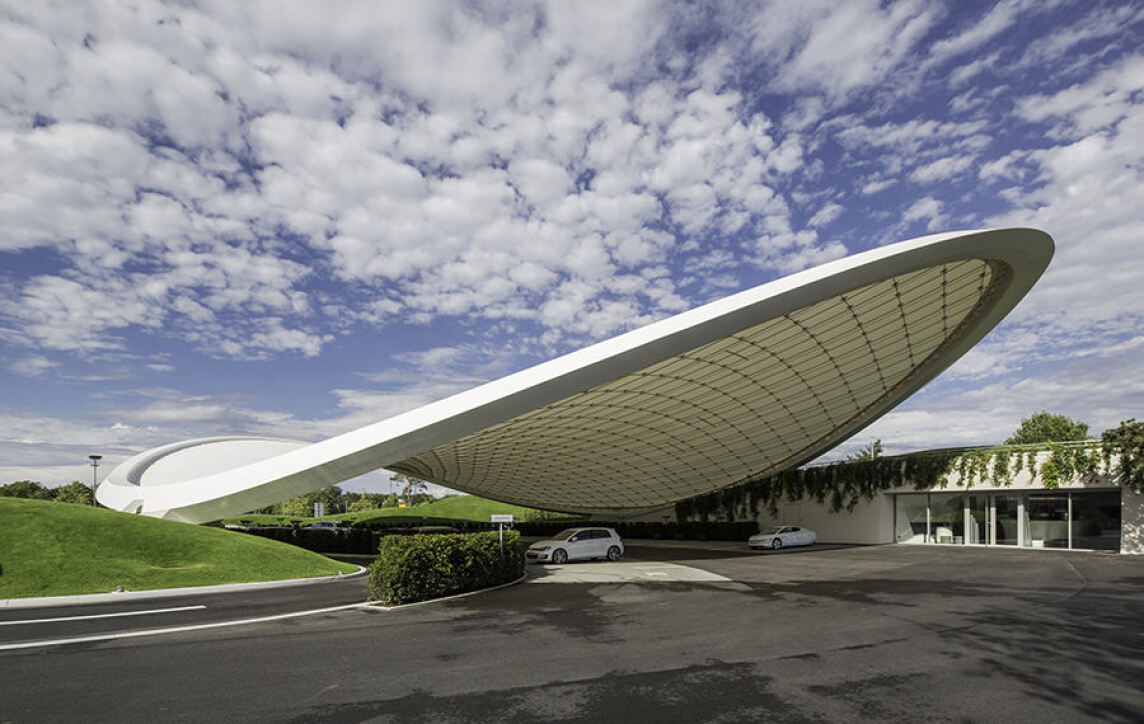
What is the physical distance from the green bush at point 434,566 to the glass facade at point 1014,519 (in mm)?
24363

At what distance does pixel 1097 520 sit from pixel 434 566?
27347mm

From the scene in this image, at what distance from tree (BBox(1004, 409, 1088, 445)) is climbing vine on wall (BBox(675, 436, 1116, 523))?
46.3 metres

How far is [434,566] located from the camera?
1566 cm

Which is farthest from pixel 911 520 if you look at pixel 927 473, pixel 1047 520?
pixel 1047 520

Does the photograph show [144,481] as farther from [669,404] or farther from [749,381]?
[749,381]

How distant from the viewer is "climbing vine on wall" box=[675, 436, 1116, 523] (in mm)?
24938

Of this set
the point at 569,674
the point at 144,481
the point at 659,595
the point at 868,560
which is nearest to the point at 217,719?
the point at 569,674

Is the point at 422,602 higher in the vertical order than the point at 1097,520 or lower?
lower

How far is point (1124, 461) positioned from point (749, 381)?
14.2 m

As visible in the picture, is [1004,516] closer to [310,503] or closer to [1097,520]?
[1097,520]

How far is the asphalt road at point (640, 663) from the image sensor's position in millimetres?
6859

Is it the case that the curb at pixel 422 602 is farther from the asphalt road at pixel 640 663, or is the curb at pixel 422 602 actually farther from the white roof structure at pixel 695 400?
the white roof structure at pixel 695 400

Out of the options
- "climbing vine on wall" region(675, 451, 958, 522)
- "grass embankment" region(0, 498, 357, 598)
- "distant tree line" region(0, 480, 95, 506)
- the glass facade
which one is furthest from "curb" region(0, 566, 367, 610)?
"distant tree line" region(0, 480, 95, 506)

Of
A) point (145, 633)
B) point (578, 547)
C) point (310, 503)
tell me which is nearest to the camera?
point (145, 633)
